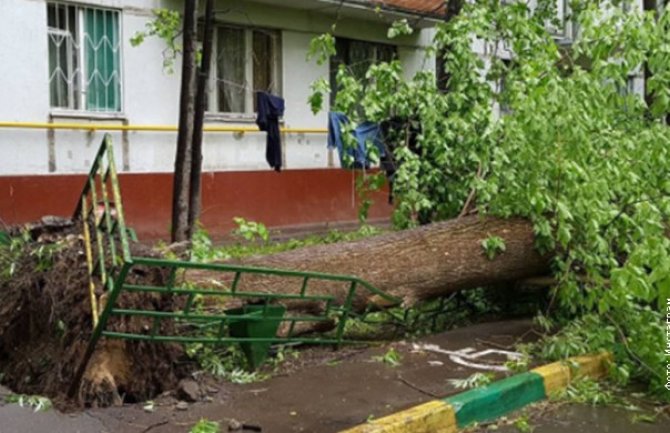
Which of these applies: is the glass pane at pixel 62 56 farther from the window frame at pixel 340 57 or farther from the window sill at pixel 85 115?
the window frame at pixel 340 57

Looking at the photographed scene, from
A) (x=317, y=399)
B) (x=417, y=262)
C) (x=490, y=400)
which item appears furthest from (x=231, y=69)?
(x=490, y=400)

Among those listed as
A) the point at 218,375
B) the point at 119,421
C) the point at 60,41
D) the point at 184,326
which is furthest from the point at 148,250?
the point at 60,41

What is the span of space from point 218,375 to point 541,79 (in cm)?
390

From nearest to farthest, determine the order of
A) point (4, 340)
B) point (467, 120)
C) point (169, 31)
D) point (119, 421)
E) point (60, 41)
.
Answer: point (119, 421) < point (4, 340) < point (467, 120) < point (169, 31) < point (60, 41)

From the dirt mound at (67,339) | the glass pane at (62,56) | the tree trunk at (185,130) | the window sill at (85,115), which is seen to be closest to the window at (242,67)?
the window sill at (85,115)

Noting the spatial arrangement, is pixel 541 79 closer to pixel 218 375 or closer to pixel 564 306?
pixel 564 306

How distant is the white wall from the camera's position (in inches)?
393

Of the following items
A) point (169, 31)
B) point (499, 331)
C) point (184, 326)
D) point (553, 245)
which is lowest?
point (499, 331)

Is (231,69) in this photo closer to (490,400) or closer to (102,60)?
(102,60)

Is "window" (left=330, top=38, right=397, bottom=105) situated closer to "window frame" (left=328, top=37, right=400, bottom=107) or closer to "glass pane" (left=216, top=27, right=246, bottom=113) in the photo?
"window frame" (left=328, top=37, right=400, bottom=107)

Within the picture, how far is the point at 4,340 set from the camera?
194 inches

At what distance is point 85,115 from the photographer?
10.5 m

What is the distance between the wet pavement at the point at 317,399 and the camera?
4148mm

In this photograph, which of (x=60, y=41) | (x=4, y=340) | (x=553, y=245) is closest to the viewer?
(x=4, y=340)
